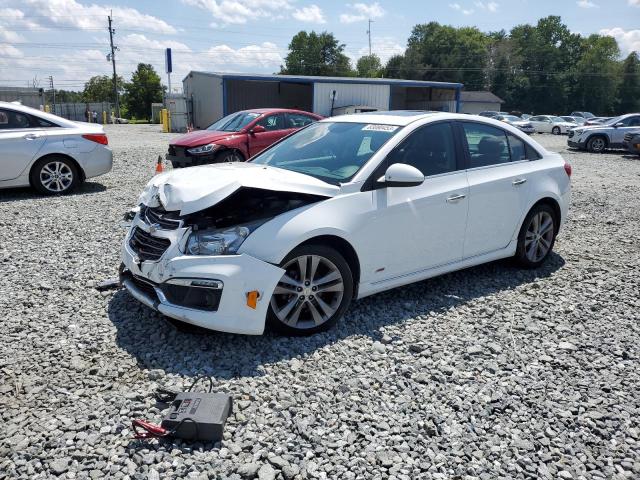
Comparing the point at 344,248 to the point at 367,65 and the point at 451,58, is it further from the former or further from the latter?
the point at 367,65

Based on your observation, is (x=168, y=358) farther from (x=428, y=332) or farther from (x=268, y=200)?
(x=428, y=332)

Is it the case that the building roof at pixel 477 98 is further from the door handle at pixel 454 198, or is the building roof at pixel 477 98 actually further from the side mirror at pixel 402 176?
the side mirror at pixel 402 176

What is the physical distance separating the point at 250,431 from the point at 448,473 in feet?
3.46

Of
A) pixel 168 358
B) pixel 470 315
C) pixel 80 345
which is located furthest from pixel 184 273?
pixel 470 315

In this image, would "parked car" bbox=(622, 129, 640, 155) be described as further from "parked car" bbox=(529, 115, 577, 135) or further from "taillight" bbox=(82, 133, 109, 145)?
"parked car" bbox=(529, 115, 577, 135)

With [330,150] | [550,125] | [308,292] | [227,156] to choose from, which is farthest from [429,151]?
[550,125]

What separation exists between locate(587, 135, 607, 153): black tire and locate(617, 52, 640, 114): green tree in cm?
8116

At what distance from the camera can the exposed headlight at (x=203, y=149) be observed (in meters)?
11.6

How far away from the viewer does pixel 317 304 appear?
13.1 feet

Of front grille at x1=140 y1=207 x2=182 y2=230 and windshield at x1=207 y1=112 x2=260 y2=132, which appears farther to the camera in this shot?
windshield at x1=207 y1=112 x2=260 y2=132

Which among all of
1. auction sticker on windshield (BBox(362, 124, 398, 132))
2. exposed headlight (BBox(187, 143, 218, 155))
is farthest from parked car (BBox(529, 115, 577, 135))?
auction sticker on windshield (BBox(362, 124, 398, 132))

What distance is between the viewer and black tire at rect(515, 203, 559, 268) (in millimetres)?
5508

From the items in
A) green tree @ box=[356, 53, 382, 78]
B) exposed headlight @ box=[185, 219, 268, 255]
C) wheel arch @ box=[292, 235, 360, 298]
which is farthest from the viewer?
green tree @ box=[356, 53, 382, 78]

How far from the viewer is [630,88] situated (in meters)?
91.9
